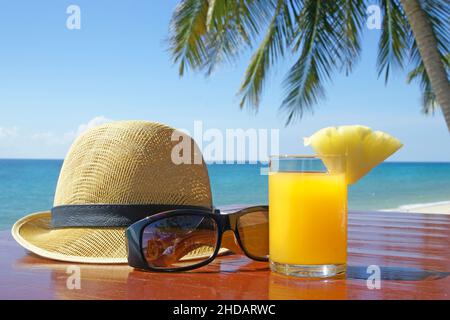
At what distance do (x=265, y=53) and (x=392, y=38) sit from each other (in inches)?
50.5

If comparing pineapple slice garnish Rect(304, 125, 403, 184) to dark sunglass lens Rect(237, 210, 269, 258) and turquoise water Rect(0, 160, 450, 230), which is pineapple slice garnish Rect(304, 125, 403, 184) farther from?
turquoise water Rect(0, 160, 450, 230)

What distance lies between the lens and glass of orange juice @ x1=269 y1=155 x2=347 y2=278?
0.73 metres

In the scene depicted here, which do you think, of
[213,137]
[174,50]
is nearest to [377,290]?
[213,137]

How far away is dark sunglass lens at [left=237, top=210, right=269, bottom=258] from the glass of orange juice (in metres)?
0.09

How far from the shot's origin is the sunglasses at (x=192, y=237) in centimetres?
78

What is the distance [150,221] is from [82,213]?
17 centimetres

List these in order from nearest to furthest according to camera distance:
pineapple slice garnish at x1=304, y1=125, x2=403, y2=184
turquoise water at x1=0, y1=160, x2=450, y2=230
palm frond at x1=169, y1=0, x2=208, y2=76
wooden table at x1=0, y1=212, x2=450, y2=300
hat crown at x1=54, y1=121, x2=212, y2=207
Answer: wooden table at x1=0, y1=212, x2=450, y2=300 < pineapple slice garnish at x1=304, y1=125, x2=403, y2=184 < hat crown at x1=54, y1=121, x2=212, y2=207 < palm frond at x1=169, y1=0, x2=208, y2=76 < turquoise water at x1=0, y1=160, x2=450, y2=230

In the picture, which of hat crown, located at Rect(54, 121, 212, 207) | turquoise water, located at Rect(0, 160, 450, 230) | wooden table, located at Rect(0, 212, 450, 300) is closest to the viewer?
wooden table, located at Rect(0, 212, 450, 300)

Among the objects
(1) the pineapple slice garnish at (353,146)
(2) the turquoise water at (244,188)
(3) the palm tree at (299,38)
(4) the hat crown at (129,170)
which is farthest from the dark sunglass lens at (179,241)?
(2) the turquoise water at (244,188)

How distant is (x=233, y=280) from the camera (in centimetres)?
72

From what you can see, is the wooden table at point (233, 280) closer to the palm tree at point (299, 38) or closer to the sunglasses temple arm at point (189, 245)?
the sunglasses temple arm at point (189, 245)
